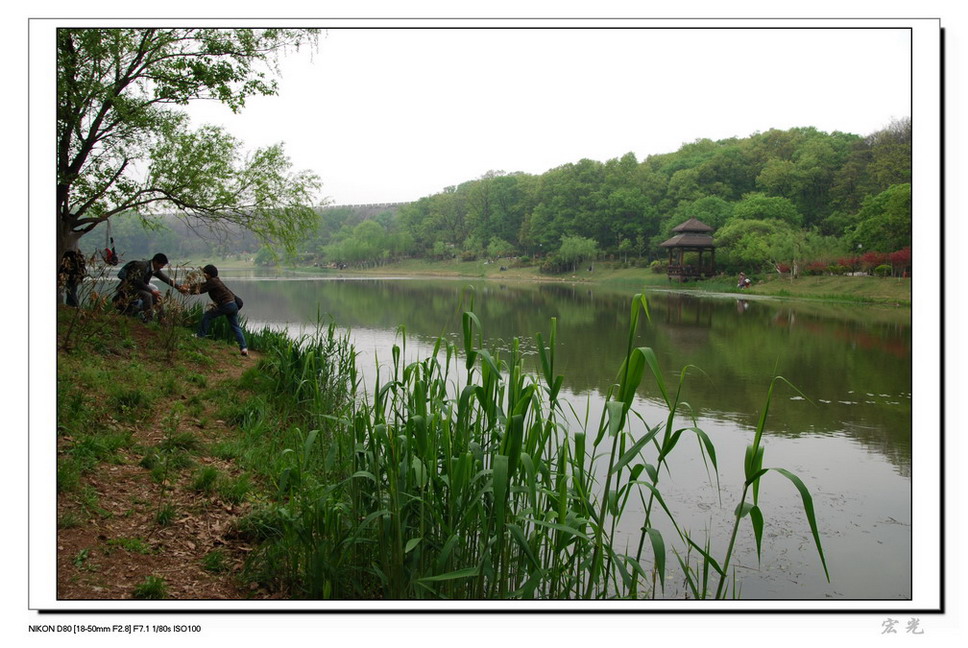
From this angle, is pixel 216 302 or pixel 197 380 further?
pixel 216 302

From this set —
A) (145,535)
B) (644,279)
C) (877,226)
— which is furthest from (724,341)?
(644,279)

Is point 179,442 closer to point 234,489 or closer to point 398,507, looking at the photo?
point 234,489

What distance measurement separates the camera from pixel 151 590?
222 cm

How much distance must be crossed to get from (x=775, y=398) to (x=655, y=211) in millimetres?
18818

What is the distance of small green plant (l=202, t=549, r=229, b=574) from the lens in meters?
2.52

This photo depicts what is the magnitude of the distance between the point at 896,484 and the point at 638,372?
3.64 m

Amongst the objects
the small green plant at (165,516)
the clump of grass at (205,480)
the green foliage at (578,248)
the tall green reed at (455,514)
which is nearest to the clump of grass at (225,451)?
the clump of grass at (205,480)

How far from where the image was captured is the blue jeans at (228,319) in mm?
6832

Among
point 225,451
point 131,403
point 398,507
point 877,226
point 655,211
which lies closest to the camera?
point 398,507

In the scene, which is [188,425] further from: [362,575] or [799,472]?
[799,472]

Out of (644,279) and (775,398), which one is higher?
(644,279)

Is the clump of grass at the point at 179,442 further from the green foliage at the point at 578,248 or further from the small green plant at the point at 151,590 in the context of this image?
the green foliage at the point at 578,248

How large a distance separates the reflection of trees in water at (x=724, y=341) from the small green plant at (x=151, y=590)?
1.48 meters
